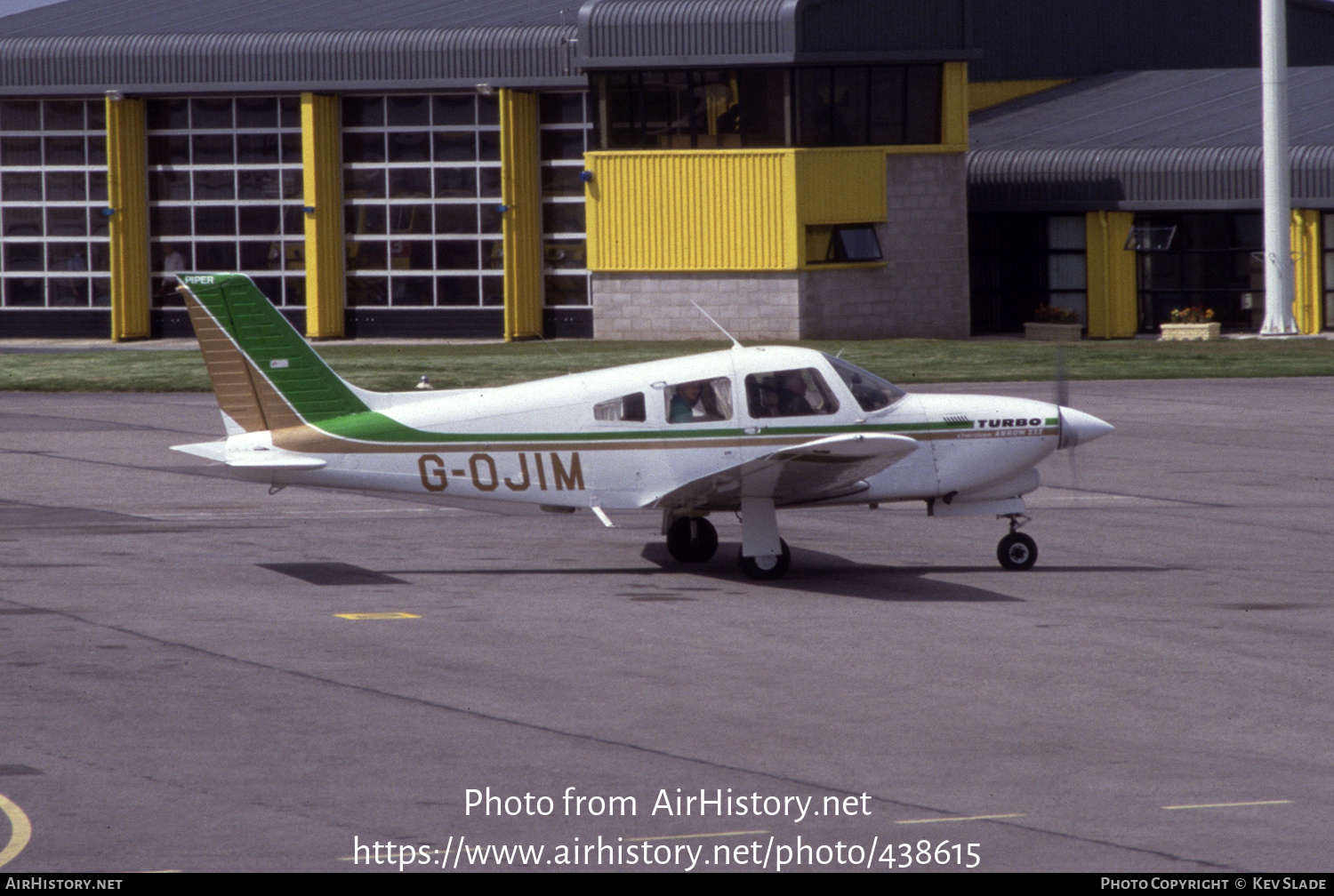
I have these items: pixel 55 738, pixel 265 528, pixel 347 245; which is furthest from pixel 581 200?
pixel 55 738

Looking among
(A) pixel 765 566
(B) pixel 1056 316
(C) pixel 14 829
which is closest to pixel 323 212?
(B) pixel 1056 316

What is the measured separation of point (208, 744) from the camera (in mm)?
10023

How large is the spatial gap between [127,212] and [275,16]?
703 cm

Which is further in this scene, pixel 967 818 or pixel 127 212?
pixel 127 212

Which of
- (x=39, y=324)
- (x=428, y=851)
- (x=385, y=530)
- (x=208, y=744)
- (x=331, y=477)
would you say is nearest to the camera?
(x=428, y=851)

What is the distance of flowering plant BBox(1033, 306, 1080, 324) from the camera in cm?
4638

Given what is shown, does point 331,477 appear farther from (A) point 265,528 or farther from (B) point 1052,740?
(B) point 1052,740

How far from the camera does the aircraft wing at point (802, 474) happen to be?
14.5 m

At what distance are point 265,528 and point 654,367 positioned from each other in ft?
18.6

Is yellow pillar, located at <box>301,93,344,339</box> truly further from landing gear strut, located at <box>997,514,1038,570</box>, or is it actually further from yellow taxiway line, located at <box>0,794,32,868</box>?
yellow taxiway line, located at <box>0,794,32,868</box>

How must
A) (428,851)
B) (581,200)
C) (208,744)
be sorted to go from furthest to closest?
1. (581,200)
2. (208,744)
3. (428,851)

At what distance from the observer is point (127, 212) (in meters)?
48.8

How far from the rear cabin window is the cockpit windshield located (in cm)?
26

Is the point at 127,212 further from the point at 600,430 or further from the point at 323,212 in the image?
the point at 600,430
